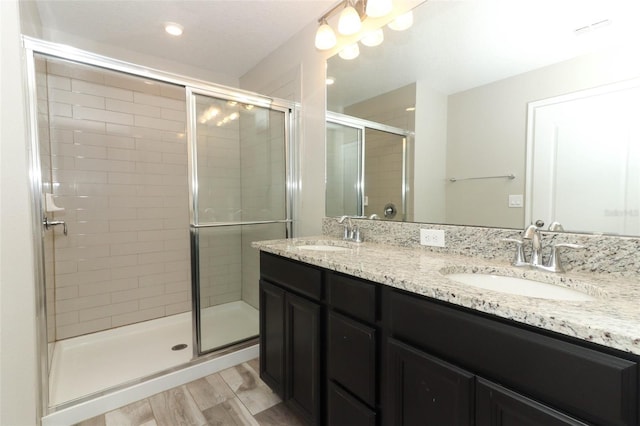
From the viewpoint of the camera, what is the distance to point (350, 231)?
194cm

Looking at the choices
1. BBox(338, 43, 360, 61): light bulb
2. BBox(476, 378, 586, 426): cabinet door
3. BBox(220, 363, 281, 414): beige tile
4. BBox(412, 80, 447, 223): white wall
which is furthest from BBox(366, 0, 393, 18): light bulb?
BBox(220, 363, 281, 414): beige tile

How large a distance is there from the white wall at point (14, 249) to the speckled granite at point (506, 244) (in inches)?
67.8

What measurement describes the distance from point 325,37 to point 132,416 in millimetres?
2533

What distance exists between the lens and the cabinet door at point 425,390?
2.69 feet

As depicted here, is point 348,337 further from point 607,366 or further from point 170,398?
point 170,398

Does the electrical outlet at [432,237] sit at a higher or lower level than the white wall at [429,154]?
lower

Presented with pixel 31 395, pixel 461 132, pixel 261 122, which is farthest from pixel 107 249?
pixel 461 132

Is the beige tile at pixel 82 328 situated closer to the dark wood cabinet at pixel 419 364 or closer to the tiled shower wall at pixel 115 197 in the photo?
the tiled shower wall at pixel 115 197

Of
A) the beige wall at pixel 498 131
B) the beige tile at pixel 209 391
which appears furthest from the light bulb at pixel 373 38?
the beige tile at pixel 209 391

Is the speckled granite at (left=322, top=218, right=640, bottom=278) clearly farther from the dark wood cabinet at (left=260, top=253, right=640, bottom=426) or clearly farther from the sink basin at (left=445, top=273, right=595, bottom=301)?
the dark wood cabinet at (left=260, top=253, right=640, bottom=426)

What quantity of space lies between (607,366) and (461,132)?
112 cm

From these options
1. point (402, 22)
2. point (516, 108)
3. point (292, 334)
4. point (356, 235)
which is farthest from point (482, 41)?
point (292, 334)

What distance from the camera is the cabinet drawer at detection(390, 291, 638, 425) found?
58 centimetres

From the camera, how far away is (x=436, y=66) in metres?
1.57
